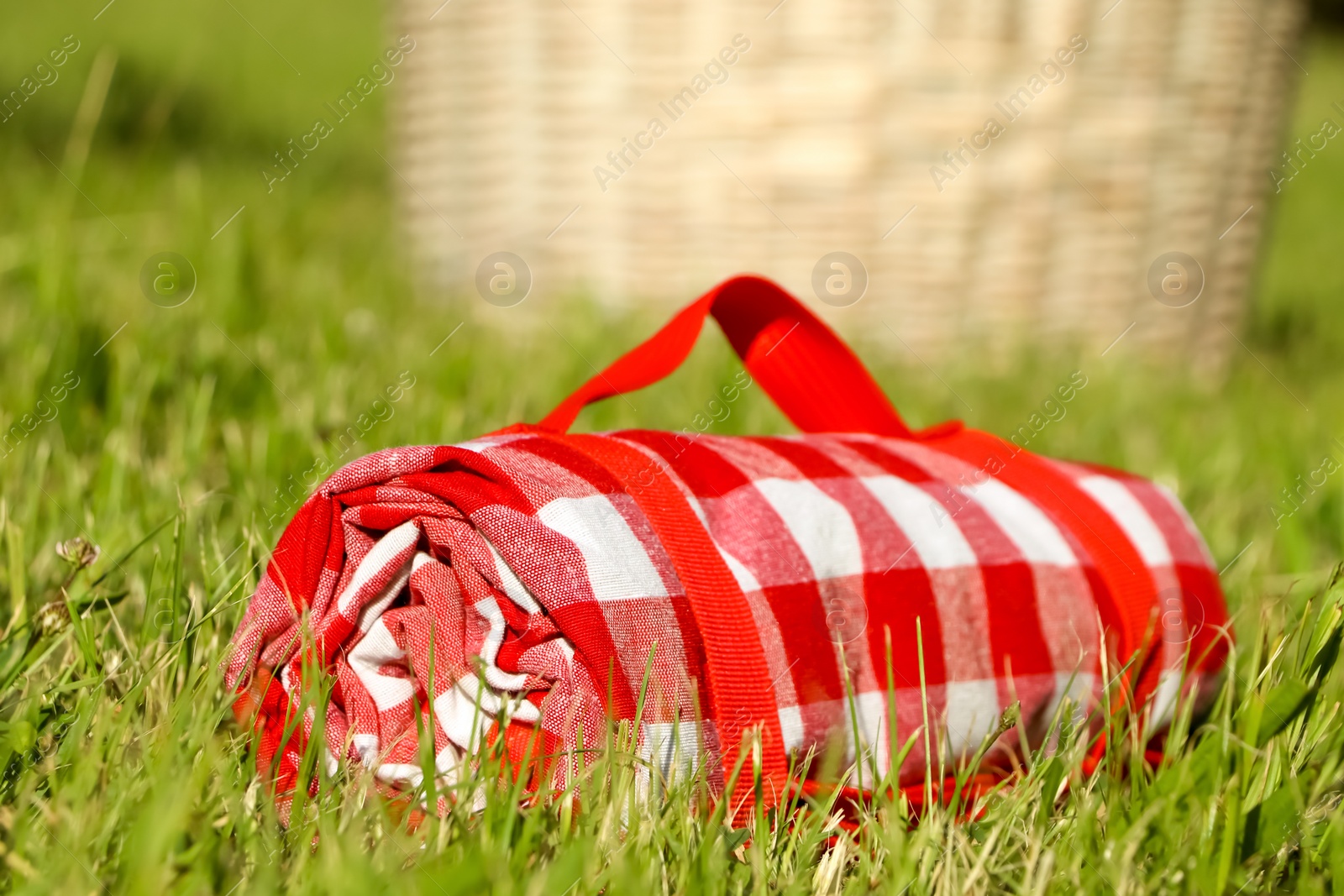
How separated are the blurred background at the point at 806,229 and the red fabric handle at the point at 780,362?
0.53 m

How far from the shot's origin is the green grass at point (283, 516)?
1.95 ft

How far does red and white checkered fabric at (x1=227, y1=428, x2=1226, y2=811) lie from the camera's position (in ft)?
2.18

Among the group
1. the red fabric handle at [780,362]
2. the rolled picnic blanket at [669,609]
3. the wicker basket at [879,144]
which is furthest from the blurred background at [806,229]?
the rolled picnic blanket at [669,609]

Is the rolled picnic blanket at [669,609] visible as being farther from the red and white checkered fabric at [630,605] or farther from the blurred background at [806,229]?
the blurred background at [806,229]

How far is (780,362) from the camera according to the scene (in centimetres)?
98

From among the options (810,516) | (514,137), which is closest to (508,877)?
(810,516)

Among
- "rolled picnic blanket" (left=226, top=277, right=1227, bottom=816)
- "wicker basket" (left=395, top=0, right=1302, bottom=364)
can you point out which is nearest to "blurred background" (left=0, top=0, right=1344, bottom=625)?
"wicker basket" (left=395, top=0, right=1302, bottom=364)

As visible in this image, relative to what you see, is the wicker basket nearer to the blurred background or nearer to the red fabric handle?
the blurred background

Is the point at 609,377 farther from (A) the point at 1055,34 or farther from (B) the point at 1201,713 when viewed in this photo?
(A) the point at 1055,34

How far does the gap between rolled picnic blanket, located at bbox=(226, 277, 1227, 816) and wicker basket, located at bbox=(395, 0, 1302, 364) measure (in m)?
1.31

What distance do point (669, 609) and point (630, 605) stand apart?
3 cm

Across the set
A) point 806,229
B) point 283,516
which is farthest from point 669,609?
point 806,229

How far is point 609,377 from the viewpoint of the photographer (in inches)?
33.3

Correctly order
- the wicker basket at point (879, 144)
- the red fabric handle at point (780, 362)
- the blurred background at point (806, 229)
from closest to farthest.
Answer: the red fabric handle at point (780, 362) < the blurred background at point (806, 229) < the wicker basket at point (879, 144)
